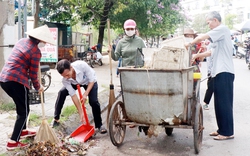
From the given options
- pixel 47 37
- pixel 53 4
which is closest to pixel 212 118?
pixel 47 37

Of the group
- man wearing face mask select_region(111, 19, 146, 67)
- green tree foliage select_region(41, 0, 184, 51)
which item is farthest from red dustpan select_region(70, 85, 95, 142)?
green tree foliage select_region(41, 0, 184, 51)

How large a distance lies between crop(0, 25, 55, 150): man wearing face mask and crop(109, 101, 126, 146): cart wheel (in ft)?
3.58

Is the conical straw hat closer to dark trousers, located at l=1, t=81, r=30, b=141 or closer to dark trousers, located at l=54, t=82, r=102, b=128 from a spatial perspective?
dark trousers, located at l=1, t=81, r=30, b=141

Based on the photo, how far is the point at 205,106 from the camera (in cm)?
709

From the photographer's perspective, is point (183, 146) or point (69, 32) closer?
point (183, 146)

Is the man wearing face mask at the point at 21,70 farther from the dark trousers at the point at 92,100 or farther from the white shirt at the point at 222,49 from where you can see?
the white shirt at the point at 222,49

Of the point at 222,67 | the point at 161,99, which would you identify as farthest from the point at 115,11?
the point at 161,99

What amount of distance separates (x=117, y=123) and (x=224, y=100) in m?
1.70

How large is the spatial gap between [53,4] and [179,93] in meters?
14.0

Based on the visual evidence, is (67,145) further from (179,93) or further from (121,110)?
(179,93)

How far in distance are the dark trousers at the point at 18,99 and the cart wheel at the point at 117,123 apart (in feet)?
3.97

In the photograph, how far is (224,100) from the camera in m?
4.82

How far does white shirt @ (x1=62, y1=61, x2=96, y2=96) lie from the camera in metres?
4.80

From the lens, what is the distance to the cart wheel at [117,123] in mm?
4395
